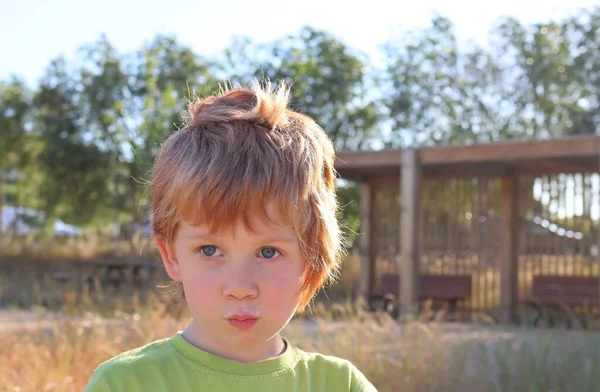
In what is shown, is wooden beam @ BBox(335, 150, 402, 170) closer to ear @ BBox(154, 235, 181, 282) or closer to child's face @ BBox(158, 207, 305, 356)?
ear @ BBox(154, 235, 181, 282)

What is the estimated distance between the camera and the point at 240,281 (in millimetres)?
1662

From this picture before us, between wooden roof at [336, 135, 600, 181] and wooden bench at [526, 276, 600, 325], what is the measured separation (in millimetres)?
1398

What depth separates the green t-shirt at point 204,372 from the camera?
1643mm

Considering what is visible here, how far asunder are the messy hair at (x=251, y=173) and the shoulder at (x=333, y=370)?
0.12m

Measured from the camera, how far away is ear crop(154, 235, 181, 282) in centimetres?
183

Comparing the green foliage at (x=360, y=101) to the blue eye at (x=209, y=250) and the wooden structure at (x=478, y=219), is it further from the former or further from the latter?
the blue eye at (x=209, y=250)

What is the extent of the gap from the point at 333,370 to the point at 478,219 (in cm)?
1137

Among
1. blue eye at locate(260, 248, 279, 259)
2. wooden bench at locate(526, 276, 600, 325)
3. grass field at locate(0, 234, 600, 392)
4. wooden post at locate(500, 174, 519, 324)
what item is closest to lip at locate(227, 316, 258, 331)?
blue eye at locate(260, 248, 279, 259)

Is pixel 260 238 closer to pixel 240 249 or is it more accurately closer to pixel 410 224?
pixel 240 249

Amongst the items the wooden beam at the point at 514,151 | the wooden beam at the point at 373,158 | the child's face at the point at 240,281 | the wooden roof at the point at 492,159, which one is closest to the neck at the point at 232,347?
the child's face at the point at 240,281

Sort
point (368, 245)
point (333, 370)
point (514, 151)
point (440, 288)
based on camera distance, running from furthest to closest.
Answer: point (368, 245) < point (440, 288) < point (514, 151) < point (333, 370)

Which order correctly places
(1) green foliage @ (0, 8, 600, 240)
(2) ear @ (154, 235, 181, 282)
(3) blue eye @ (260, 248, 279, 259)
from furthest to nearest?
(1) green foliage @ (0, 8, 600, 240), (2) ear @ (154, 235, 181, 282), (3) blue eye @ (260, 248, 279, 259)

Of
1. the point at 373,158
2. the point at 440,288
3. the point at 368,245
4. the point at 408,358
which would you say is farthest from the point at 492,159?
the point at 408,358

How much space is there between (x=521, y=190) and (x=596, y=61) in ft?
39.9
